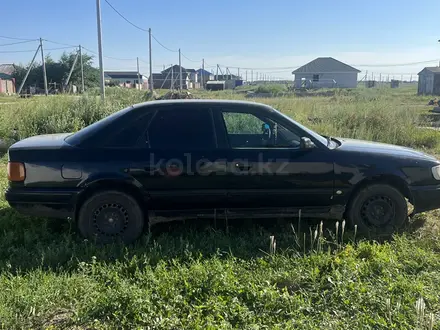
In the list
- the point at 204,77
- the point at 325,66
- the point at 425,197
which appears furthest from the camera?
the point at 204,77

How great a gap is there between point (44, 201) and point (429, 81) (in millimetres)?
54453

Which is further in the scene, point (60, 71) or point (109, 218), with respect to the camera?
point (60, 71)

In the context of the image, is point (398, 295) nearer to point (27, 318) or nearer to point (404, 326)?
point (404, 326)

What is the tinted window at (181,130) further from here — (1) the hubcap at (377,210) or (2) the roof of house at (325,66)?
(2) the roof of house at (325,66)

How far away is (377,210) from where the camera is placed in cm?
451

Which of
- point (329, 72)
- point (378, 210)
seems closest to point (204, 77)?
point (329, 72)

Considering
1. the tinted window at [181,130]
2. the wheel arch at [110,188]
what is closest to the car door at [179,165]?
the tinted window at [181,130]

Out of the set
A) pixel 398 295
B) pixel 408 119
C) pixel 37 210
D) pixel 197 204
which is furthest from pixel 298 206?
pixel 408 119

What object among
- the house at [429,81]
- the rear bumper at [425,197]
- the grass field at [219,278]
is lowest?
the grass field at [219,278]

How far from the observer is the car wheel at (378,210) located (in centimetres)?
447

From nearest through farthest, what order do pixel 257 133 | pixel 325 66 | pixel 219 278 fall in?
pixel 219 278
pixel 257 133
pixel 325 66

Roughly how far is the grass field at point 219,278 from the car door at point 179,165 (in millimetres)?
455

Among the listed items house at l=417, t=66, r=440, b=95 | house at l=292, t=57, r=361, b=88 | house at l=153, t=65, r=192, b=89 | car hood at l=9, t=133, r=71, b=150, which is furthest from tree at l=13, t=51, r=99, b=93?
car hood at l=9, t=133, r=71, b=150

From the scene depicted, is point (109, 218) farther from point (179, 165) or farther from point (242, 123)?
point (242, 123)
